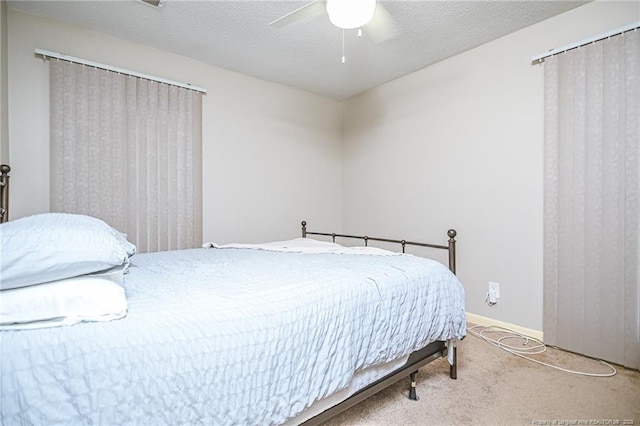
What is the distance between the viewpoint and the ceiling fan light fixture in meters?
1.60

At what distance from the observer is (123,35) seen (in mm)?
2510

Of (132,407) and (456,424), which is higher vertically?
(132,407)

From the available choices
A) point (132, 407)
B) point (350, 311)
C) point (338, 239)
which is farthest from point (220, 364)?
point (338, 239)

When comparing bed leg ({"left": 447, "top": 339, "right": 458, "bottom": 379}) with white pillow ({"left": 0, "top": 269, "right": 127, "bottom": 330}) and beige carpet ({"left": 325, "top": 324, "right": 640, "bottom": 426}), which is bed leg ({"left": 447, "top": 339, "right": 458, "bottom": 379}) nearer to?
beige carpet ({"left": 325, "top": 324, "right": 640, "bottom": 426})

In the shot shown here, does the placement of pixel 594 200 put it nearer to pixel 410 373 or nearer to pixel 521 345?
pixel 521 345

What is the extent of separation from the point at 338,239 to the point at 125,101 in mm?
2625

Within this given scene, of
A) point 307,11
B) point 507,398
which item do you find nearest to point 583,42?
point 307,11

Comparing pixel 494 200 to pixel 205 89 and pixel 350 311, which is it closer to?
pixel 350 311

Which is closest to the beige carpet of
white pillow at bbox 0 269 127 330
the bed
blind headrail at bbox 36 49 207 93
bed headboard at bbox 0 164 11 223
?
the bed

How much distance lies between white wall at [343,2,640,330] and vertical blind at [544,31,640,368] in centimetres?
12

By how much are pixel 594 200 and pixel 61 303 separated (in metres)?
2.79

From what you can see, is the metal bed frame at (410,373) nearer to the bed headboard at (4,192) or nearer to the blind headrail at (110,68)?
the bed headboard at (4,192)

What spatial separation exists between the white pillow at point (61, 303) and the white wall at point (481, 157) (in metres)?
2.68

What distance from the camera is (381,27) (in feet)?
7.85
